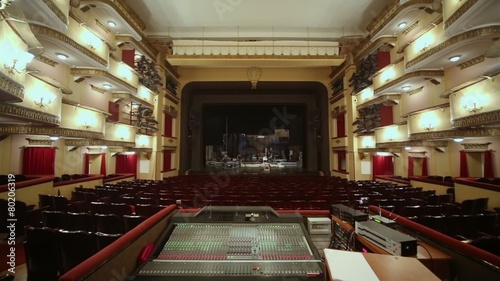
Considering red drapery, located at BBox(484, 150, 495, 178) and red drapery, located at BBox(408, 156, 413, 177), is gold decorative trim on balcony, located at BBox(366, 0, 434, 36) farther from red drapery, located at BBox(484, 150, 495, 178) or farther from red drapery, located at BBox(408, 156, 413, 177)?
red drapery, located at BBox(408, 156, 413, 177)

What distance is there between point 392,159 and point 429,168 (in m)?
1.88

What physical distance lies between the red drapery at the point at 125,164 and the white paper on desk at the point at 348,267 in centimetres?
1056

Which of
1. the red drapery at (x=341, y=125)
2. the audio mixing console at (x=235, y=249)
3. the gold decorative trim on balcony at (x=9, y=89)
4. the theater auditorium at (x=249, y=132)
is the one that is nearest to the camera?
the audio mixing console at (x=235, y=249)

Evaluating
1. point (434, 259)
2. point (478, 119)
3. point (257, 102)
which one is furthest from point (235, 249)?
point (257, 102)

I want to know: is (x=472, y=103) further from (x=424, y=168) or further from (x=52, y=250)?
(x=52, y=250)

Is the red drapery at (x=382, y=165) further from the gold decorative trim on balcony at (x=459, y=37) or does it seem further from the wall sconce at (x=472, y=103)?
the wall sconce at (x=472, y=103)

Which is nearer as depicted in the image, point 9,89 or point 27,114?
point 9,89

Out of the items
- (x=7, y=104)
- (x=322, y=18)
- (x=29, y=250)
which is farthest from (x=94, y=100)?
(x=322, y=18)

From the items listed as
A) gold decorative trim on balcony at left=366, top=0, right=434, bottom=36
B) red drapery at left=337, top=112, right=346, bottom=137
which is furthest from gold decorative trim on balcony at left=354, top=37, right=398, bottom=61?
red drapery at left=337, top=112, right=346, bottom=137

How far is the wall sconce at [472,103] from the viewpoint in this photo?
426 centimetres

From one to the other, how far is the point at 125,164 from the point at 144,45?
5271mm

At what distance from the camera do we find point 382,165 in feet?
33.2

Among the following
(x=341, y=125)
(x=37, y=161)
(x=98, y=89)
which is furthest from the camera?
(x=341, y=125)

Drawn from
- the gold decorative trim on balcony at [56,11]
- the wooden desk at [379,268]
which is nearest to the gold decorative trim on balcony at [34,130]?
the gold decorative trim on balcony at [56,11]
